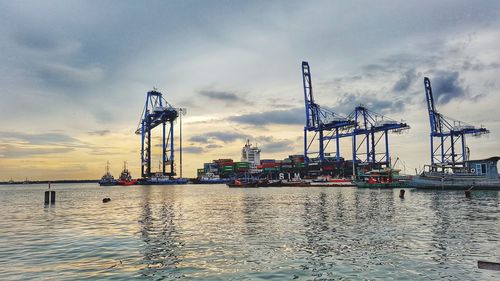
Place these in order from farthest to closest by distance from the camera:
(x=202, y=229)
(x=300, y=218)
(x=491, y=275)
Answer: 1. (x=300, y=218)
2. (x=202, y=229)
3. (x=491, y=275)

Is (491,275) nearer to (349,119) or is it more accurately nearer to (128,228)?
(128,228)

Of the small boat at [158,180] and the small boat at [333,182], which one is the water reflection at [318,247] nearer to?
the small boat at [333,182]

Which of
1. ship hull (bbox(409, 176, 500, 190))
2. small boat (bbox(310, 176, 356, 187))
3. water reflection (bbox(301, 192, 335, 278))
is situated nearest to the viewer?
water reflection (bbox(301, 192, 335, 278))

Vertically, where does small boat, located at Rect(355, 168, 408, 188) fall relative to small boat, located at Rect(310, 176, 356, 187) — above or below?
above

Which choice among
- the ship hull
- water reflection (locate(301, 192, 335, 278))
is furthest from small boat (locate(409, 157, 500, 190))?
water reflection (locate(301, 192, 335, 278))

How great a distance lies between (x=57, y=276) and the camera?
501 inches

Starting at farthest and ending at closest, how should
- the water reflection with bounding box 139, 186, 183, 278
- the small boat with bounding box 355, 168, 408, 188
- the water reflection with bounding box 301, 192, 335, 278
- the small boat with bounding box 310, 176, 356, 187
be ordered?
1. the small boat with bounding box 310, 176, 356, 187
2. the small boat with bounding box 355, 168, 408, 188
3. the water reflection with bounding box 301, 192, 335, 278
4. the water reflection with bounding box 139, 186, 183, 278

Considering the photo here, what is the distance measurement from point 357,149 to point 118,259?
12767 centimetres

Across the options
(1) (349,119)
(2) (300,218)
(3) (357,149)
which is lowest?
(2) (300,218)

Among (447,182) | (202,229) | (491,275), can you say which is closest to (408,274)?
(491,275)

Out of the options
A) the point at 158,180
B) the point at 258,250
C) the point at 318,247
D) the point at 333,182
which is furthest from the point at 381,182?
the point at 158,180

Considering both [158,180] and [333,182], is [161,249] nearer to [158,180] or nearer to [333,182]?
[333,182]

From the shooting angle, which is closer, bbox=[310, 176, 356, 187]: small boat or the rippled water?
the rippled water

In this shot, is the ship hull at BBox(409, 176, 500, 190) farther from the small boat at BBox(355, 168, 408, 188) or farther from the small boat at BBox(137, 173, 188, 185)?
the small boat at BBox(137, 173, 188, 185)
